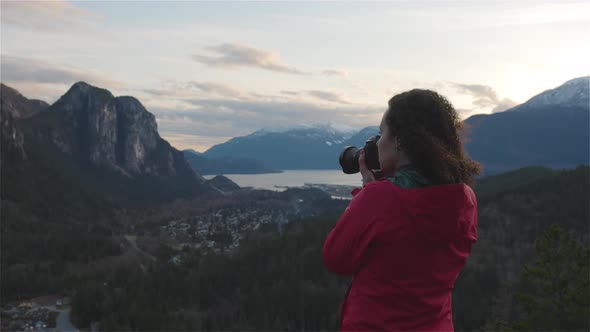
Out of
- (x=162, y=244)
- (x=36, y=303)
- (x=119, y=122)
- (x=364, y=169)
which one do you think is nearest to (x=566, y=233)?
(x=364, y=169)

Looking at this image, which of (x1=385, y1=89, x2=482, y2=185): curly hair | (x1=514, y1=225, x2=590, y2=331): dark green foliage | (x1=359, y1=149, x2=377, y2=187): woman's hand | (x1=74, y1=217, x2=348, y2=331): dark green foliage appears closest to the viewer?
(x1=385, y1=89, x2=482, y2=185): curly hair

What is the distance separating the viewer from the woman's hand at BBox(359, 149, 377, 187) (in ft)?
7.87

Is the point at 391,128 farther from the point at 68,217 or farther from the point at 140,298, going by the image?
the point at 68,217

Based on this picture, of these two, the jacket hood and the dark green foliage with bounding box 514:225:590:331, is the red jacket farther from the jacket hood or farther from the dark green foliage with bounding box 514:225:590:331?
the dark green foliage with bounding box 514:225:590:331

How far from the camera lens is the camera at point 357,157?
2.44 m

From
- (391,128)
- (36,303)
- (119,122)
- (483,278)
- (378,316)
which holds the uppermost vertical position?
(119,122)

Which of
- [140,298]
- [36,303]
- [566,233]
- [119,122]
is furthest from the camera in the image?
[119,122]

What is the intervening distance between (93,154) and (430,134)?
15820 centimetres

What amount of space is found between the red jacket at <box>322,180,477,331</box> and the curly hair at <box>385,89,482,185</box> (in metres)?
0.11

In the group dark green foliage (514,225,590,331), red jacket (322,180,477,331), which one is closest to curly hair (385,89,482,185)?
red jacket (322,180,477,331)

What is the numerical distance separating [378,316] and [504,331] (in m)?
13.9

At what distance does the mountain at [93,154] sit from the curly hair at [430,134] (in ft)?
365

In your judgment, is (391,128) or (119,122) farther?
(119,122)

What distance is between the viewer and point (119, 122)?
6565 inches
